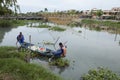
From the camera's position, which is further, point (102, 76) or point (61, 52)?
point (61, 52)

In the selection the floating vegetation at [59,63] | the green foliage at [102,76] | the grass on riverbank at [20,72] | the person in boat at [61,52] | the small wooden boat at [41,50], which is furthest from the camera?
the small wooden boat at [41,50]

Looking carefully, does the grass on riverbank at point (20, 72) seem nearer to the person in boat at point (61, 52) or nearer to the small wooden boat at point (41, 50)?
the person in boat at point (61, 52)

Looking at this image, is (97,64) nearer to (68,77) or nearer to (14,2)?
(68,77)

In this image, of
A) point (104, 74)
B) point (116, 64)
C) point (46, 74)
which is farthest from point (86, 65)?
point (46, 74)

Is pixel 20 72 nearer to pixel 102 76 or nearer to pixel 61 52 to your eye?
pixel 102 76

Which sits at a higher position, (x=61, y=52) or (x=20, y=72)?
(x=20, y=72)

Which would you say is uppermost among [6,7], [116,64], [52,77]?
[6,7]

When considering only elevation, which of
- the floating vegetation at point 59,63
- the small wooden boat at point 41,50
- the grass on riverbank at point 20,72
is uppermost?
the grass on riverbank at point 20,72

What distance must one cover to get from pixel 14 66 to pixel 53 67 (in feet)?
14.1

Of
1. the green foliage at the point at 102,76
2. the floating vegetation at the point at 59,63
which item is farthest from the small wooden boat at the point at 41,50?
the green foliage at the point at 102,76

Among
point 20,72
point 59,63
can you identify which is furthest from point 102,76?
Result: point 20,72

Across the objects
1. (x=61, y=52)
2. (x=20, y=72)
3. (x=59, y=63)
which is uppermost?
(x=20, y=72)

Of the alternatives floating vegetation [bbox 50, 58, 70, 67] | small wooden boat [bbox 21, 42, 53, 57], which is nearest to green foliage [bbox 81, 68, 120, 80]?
floating vegetation [bbox 50, 58, 70, 67]

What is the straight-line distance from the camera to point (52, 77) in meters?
10.2
